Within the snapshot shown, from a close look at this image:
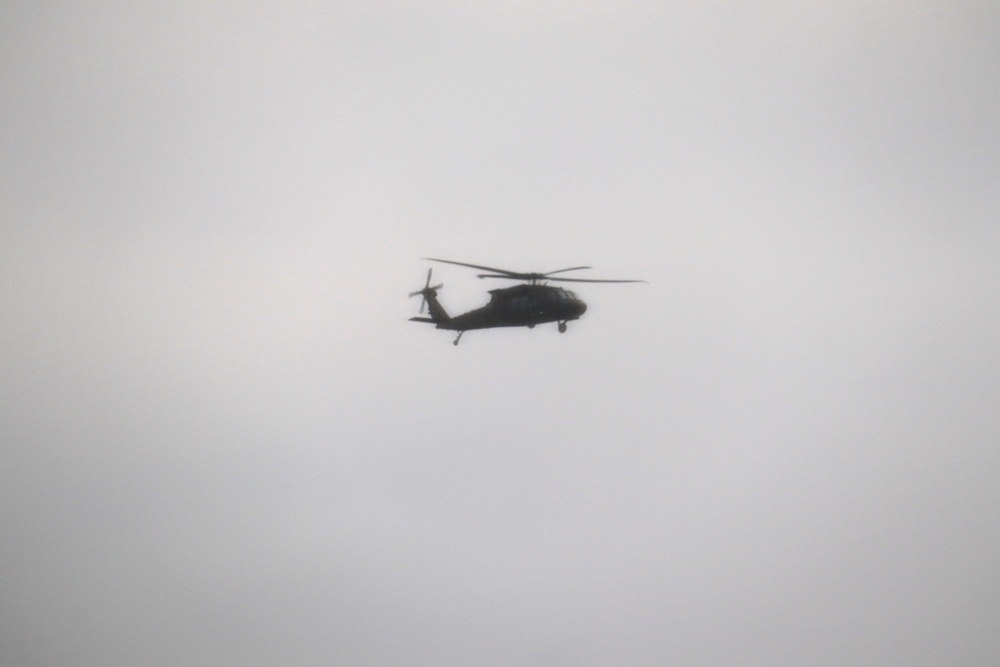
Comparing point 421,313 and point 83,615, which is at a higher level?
point 421,313

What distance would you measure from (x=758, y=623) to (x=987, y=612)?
3072 cm

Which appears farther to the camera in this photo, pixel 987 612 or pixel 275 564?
pixel 987 612

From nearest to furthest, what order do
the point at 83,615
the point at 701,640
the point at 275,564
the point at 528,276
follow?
the point at 528,276 → the point at 275,564 → the point at 701,640 → the point at 83,615

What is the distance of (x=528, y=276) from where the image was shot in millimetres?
41156

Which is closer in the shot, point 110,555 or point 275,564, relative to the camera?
point 275,564

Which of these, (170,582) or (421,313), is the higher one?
(421,313)

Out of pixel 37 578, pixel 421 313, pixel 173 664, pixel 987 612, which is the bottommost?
pixel 173 664

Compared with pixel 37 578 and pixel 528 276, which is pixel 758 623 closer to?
pixel 528 276

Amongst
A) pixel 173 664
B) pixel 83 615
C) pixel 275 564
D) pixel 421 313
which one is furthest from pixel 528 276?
pixel 83 615

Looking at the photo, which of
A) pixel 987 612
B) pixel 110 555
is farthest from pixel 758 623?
pixel 110 555

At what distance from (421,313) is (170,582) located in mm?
72060

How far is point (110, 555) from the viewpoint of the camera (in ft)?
340

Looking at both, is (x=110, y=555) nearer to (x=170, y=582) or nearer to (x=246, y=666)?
(x=170, y=582)

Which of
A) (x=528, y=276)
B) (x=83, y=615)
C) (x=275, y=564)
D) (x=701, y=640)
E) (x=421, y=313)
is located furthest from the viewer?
(x=83, y=615)
